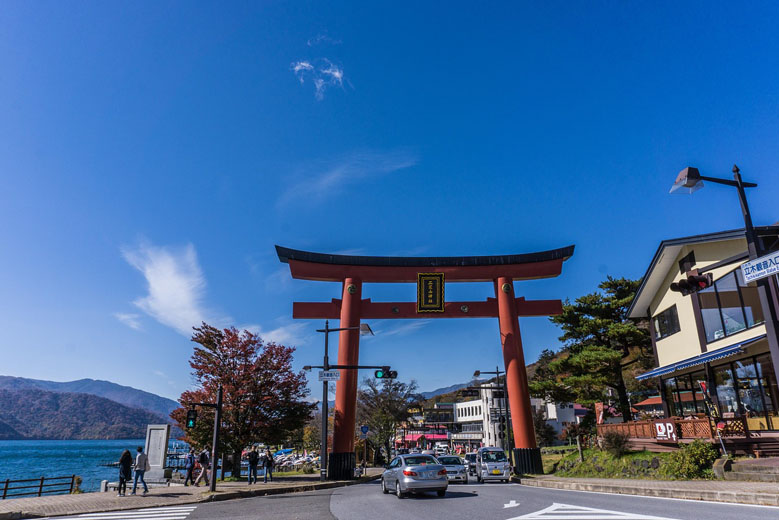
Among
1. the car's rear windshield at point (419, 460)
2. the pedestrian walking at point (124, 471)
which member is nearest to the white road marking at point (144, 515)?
the pedestrian walking at point (124, 471)

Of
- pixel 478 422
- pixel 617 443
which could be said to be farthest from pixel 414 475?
pixel 478 422

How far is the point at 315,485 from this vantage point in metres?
19.8

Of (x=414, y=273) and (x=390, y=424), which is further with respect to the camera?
(x=390, y=424)

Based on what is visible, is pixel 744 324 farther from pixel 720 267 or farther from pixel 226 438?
pixel 226 438

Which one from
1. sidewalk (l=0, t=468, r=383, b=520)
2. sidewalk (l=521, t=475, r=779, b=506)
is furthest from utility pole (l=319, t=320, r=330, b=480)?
sidewalk (l=521, t=475, r=779, b=506)

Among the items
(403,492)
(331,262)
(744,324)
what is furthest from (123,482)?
(744,324)

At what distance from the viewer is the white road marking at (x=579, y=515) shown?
29.6ft

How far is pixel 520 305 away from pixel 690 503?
17.2 metres

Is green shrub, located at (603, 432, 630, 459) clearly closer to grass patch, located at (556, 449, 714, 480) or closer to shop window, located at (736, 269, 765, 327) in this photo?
grass patch, located at (556, 449, 714, 480)

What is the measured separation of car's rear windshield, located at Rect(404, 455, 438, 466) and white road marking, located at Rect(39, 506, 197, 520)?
21.9ft

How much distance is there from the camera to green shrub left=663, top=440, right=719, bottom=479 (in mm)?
16469

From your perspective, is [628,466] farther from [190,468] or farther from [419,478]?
[190,468]

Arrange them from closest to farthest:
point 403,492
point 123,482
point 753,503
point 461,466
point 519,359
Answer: point 753,503
point 403,492
point 123,482
point 461,466
point 519,359

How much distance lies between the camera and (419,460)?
1542 cm
